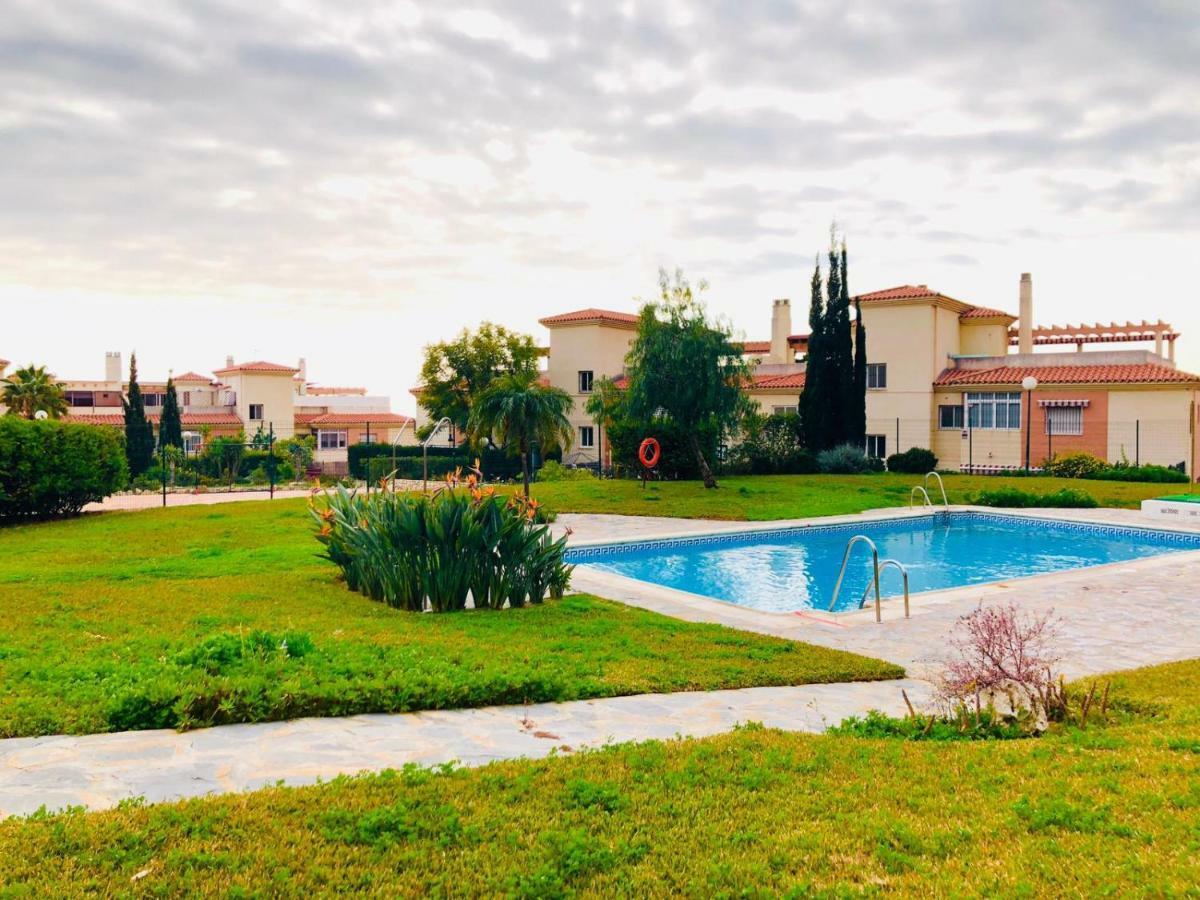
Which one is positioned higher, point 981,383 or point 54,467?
point 981,383

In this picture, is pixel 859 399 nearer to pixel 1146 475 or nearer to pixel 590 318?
pixel 1146 475

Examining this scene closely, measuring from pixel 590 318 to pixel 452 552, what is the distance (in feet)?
107

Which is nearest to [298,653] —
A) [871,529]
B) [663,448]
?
[871,529]

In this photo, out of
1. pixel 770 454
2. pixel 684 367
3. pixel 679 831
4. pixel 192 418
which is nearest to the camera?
pixel 679 831

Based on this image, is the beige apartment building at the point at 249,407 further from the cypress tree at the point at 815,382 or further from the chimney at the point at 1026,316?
the chimney at the point at 1026,316

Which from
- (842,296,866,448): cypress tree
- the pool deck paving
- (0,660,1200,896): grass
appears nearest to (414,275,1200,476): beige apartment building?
(842,296,866,448): cypress tree

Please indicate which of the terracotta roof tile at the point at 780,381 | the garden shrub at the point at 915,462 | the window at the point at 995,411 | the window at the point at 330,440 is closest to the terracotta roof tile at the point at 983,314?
the window at the point at 995,411

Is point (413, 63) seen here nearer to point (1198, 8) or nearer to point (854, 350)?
point (1198, 8)

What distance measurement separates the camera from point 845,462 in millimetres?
30812

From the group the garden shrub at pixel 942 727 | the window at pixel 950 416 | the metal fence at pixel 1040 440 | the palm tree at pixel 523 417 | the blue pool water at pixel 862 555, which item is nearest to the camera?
the garden shrub at pixel 942 727

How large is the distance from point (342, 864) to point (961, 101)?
16119 mm

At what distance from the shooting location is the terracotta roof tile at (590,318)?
41.4 meters

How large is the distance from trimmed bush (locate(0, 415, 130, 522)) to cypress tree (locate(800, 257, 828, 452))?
68.9 ft

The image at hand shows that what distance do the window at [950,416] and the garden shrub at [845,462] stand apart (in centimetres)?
559
